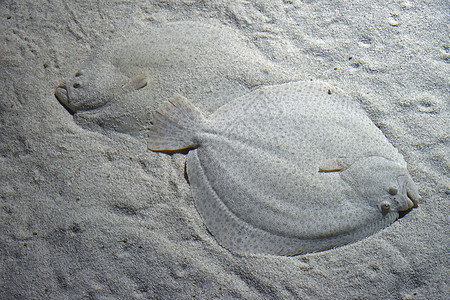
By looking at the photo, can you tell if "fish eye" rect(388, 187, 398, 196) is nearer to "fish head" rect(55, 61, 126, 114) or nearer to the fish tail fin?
the fish tail fin

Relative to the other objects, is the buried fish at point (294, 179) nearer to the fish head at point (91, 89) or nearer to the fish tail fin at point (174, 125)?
the fish tail fin at point (174, 125)

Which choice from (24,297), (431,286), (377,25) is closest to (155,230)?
(24,297)

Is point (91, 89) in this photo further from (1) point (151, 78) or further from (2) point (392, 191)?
(2) point (392, 191)

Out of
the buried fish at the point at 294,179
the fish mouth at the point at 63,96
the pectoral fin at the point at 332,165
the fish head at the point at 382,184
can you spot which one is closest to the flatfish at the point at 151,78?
the fish mouth at the point at 63,96

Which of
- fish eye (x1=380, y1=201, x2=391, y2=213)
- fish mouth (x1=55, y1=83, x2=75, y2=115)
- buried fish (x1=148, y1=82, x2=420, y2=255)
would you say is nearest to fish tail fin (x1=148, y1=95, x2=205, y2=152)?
buried fish (x1=148, y1=82, x2=420, y2=255)

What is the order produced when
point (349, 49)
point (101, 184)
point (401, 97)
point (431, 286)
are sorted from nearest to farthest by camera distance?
point (431, 286) → point (101, 184) → point (401, 97) → point (349, 49)

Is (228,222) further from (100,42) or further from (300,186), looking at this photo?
(100,42)

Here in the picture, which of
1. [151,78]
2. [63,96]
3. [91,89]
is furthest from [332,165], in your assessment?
[63,96]
